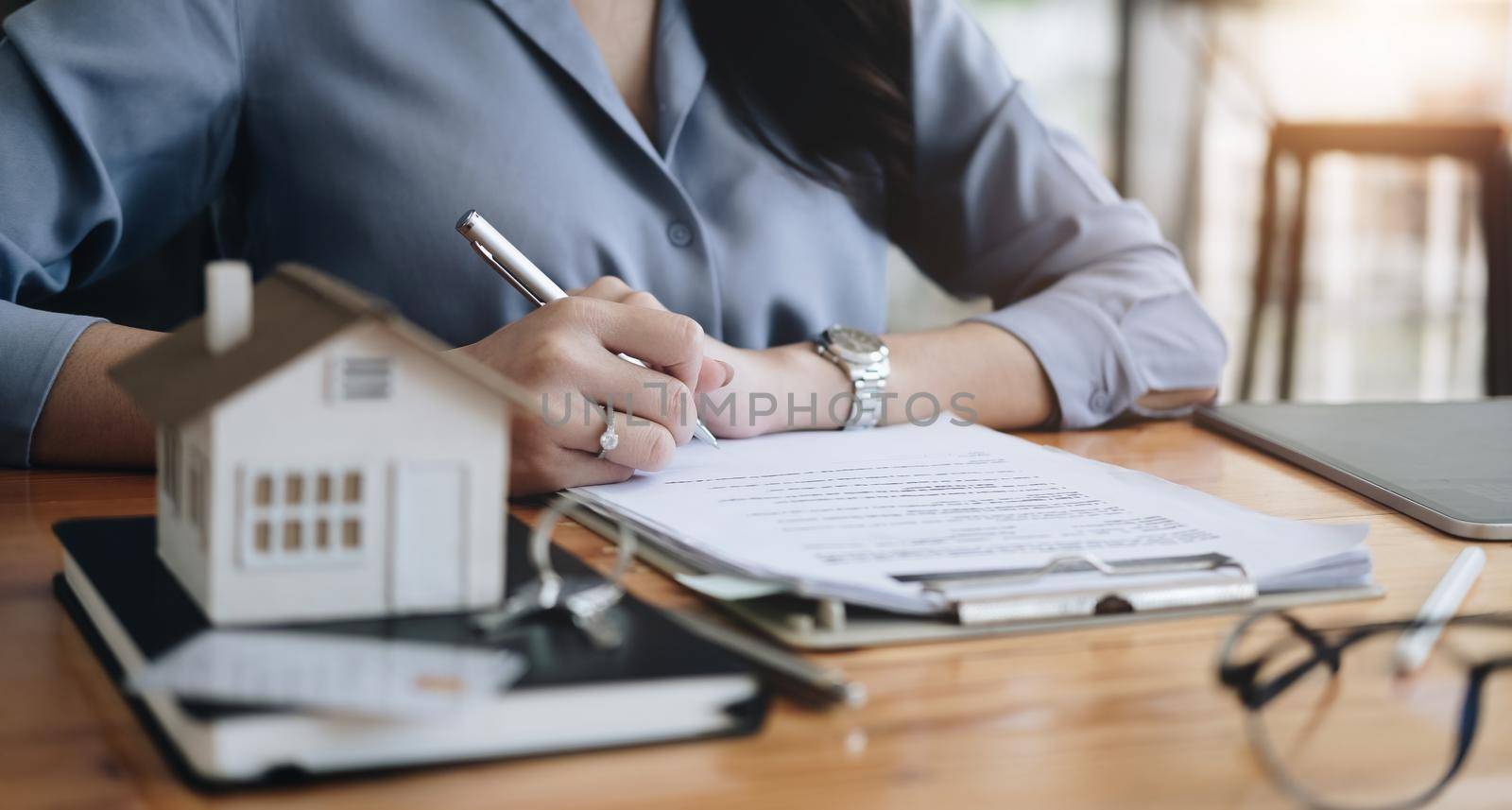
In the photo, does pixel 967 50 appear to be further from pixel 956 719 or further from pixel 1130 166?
pixel 1130 166

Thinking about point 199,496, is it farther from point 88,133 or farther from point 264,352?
point 88,133

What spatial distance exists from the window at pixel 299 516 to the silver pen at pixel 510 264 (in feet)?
1.09

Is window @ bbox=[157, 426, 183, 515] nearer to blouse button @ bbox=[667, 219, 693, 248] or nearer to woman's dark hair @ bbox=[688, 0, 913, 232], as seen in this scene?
blouse button @ bbox=[667, 219, 693, 248]

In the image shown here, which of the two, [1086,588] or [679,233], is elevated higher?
[679,233]

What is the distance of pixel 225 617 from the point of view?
1.41 ft

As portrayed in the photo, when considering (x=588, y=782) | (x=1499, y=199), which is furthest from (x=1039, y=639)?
(x=1499, y=199)

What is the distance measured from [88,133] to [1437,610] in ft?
3.00

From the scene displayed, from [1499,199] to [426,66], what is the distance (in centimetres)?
237

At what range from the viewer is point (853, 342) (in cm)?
98

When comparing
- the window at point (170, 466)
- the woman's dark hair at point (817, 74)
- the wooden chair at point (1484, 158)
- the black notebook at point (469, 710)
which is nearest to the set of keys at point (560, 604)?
the black notebook at point (469, 710)

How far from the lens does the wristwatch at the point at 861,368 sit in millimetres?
930

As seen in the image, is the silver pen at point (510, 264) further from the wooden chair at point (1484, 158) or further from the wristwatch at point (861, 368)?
the wooden chair at point (1484, 158)

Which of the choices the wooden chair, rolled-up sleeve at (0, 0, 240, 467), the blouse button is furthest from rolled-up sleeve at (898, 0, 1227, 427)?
the wooden chair

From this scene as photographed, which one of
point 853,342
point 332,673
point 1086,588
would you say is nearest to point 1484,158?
point 853,342
